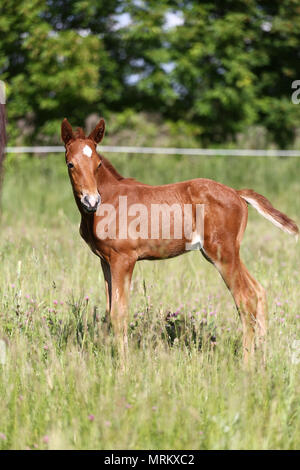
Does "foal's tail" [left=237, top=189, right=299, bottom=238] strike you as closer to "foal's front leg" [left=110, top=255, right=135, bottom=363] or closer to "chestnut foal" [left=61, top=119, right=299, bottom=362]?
"chestnut foal" [left=61, top=119, right=299, bottom=362]

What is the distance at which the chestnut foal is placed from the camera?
10.7ft

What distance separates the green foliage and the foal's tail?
10.8 metres

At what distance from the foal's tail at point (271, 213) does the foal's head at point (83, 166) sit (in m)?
1.14

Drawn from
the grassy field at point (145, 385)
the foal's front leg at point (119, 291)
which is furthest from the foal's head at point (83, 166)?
the grassy field at point (145, 385)

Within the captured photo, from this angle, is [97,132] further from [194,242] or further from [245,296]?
[245,296]

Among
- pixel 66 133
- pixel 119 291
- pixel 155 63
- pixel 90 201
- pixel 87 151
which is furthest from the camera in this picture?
pixel 155 63

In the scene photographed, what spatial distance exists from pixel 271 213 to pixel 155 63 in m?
12.9

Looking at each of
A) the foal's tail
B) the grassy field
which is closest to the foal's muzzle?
the grassy field

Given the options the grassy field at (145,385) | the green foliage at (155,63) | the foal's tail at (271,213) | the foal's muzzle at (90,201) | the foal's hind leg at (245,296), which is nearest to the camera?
the grassy field at (145,385)

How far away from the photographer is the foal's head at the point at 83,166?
2.93m

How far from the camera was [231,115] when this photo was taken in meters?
16.4

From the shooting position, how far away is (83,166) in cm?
299

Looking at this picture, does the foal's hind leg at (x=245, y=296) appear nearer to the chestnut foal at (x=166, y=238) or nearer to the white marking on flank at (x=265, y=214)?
the chestnut foal at (x=166, y=238)

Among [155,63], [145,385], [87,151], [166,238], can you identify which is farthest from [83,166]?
[155,63]
